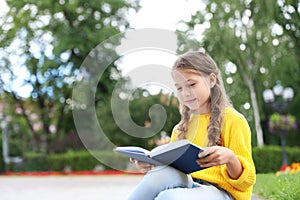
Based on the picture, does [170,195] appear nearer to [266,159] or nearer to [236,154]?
[236,154]

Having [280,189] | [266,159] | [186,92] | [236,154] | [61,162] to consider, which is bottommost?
[61,162]

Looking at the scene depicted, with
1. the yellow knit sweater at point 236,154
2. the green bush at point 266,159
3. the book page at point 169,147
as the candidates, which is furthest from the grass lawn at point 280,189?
the green bush at point 266,159

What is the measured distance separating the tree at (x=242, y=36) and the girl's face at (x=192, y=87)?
27.1 ft

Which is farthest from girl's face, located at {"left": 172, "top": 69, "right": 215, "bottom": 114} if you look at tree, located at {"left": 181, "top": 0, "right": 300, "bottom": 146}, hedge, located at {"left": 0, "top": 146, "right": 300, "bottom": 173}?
tree, located at {"left": 181, "top": 0, "right": 300, "bottom": 146}

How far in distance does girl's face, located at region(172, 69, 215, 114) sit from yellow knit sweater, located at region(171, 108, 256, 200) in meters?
0.07

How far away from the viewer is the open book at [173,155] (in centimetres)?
164

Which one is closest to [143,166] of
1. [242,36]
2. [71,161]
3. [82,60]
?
[242,36]

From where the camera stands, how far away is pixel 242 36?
1174cm

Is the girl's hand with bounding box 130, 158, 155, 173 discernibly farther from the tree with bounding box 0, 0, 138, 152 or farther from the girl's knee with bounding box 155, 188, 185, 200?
the tree with bounding box 0, 0, 138, 152

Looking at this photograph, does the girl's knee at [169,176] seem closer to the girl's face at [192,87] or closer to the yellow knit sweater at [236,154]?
the yellow knit sweater at [236,154]

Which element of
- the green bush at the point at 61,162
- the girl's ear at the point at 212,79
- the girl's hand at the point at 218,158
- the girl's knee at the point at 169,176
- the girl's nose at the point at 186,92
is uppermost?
the girl's ear at the point at 212,79

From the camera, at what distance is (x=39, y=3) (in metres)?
15.2

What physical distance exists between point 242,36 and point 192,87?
33.0 feet

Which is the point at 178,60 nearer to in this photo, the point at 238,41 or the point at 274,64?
the point at 238,41
